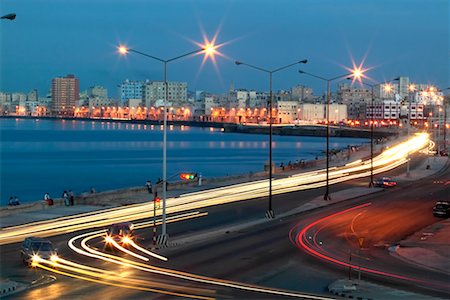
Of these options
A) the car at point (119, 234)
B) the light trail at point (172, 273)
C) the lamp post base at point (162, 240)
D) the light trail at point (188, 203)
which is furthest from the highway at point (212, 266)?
the light trail at point (188, 203)

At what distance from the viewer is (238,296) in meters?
18.2

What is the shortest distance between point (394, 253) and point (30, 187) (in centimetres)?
6250

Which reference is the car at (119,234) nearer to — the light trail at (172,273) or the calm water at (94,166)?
the light trail at (172,273)

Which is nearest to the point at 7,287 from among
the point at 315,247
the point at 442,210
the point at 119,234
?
A: the point at 119,234

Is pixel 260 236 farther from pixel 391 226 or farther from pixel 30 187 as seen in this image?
pixel 30 187

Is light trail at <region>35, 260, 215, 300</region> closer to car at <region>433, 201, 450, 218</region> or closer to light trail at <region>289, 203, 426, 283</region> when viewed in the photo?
light trail at <region>289, 203, 426, 283</region>

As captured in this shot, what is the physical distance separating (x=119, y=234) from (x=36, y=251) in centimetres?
415

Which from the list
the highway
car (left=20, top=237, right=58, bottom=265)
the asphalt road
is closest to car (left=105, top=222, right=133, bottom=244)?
the highway

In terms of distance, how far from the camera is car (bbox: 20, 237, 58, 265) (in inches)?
890

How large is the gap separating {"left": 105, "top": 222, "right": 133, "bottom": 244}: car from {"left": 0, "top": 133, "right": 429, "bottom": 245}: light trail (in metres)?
4.13

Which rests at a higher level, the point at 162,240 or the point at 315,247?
the point at 162,240

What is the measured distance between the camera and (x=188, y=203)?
41.3 meters

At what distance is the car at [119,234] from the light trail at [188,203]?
413 centimetres

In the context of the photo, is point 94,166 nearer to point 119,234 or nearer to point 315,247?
point 119,234
